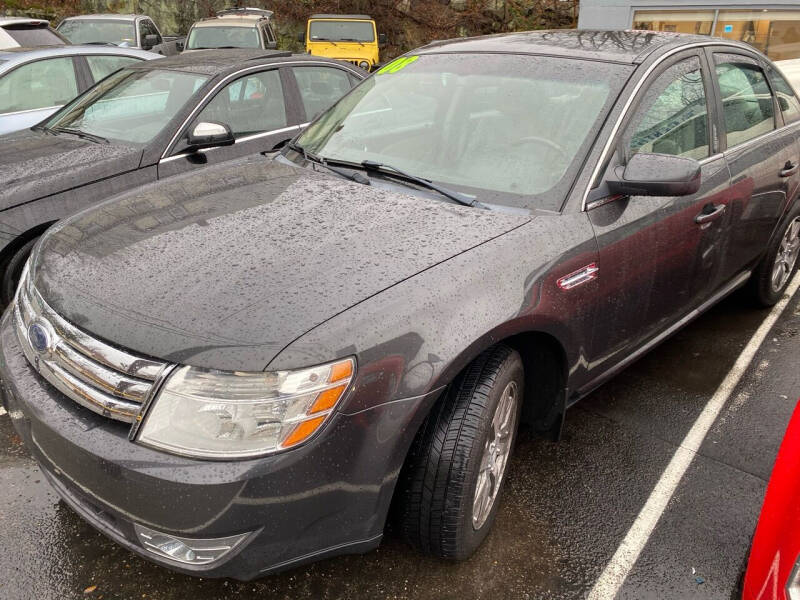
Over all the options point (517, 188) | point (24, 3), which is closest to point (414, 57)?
point (517, 188)

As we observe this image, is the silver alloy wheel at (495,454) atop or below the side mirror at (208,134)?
below

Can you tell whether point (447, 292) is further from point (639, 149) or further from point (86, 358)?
point (639, 149)

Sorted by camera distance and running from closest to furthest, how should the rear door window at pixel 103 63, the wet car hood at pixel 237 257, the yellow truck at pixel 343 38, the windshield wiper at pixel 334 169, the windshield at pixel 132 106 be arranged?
the wet car hood at pixel 237 257 < the windshield wiper at pixel 334 169 < the windshield at pixel 132 106 < the rear door window at pixel 103 63 < the yellow truck at pixel 343 38

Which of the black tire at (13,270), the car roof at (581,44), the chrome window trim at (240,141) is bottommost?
the black tire at (13,270)

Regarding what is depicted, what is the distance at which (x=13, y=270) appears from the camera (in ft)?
11.9

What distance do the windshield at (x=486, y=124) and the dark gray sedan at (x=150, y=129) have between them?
0.71m

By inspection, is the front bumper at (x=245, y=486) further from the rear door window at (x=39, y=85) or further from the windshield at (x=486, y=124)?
the rear door window at (x=39, y=85)

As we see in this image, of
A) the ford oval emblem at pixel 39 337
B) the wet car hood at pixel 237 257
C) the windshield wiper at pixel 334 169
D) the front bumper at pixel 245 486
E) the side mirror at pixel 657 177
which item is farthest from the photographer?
the windshield wiper at pixel 334 169

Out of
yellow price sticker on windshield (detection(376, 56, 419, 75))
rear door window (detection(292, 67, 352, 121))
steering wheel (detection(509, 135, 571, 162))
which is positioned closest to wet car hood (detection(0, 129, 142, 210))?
rear door window (detection(292, 67, 352, 121))

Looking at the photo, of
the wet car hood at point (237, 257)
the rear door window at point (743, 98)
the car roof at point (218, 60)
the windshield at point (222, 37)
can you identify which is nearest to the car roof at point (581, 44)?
the rear door window at point (743, 98)

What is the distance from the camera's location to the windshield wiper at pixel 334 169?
2699 millimetres

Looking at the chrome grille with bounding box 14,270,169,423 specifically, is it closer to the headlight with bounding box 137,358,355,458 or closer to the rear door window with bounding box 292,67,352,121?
the headlight with bounding box 137,358,355,458

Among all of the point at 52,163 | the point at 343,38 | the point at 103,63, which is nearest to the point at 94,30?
the point at 343,38

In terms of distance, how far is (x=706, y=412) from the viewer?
129 inches
